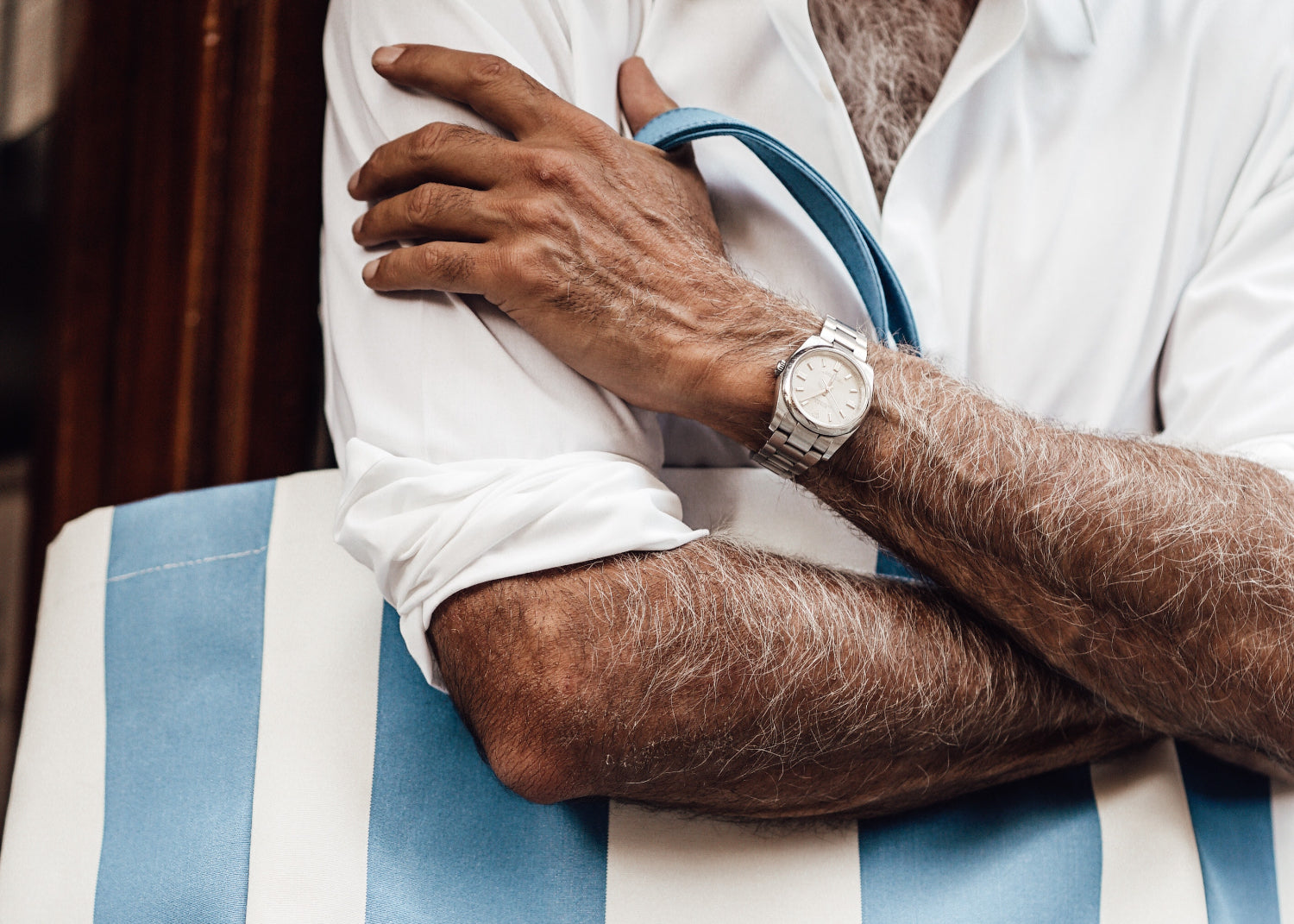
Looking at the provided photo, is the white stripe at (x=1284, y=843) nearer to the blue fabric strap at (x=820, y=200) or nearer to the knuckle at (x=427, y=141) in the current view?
the blue fabric strap at (x=820, y=200)

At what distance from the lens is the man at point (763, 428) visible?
0.71 meters

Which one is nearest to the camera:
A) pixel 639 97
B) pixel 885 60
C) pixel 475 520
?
pixel 475 520

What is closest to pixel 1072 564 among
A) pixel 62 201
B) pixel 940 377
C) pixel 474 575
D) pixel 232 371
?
pixel 940 377

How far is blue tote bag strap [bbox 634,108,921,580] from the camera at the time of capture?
82 cm

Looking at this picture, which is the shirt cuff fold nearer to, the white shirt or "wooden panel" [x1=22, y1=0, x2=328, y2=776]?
the white shirt

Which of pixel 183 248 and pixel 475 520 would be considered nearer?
pixel 475 520

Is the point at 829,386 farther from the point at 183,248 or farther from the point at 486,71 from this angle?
the point at 183,248

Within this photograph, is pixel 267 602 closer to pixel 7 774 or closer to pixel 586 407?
pixel 586 407

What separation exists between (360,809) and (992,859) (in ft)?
1.77

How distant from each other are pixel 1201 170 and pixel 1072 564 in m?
0.47

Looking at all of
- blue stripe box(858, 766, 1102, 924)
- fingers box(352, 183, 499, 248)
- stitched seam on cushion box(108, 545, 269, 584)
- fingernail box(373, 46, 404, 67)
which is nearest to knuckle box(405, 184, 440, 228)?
fingers box(352, 183, 499, 248)

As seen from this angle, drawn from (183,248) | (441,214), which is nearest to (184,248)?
(183,248)

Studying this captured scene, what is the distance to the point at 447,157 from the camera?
0.79 meters

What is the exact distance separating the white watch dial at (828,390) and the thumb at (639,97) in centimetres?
30
